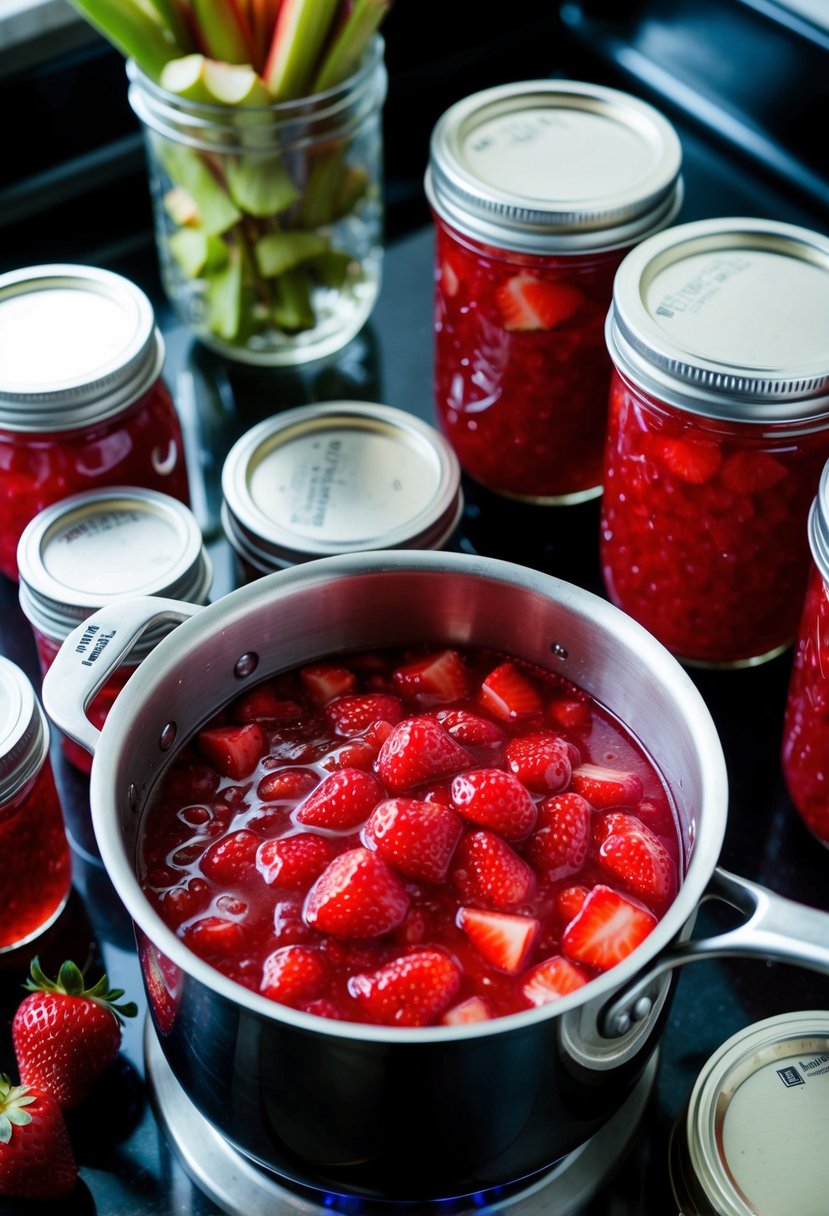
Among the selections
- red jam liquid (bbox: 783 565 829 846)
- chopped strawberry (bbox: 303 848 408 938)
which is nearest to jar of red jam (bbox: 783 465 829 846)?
red jam liquid (bbox: 783 565 829 846)

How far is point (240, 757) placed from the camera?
3.26ft

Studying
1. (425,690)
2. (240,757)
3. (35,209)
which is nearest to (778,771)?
(425,690)

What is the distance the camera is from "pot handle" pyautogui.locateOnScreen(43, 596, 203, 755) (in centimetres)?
91

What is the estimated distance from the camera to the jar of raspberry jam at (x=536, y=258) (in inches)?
47.2

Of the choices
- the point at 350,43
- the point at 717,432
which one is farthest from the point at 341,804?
the point at 350,43

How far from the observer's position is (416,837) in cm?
90

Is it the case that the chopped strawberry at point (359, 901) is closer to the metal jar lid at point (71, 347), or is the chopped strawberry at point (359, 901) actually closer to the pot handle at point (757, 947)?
the pot handle at point (757, 947)

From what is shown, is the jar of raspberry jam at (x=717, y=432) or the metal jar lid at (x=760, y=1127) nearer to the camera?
the metal jar lid at (x=760, y=1127)

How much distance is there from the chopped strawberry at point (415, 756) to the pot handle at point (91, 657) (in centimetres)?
16

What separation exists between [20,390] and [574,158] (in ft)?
1.75

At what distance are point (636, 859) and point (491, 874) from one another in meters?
0.09

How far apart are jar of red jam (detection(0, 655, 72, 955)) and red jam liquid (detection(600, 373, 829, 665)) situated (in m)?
0.50

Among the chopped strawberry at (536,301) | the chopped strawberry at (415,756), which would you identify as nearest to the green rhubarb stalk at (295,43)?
the chopped strawberry at (536,301)

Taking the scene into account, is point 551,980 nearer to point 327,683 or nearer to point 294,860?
point 294,860
